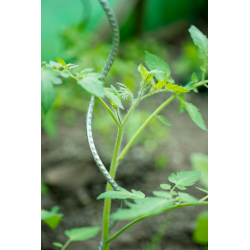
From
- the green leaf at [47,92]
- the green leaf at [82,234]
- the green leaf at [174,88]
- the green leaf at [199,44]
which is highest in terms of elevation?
the green leaf at [199,44]

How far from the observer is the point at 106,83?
151cm

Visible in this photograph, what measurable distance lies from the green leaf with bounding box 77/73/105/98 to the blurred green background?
33.1 inches

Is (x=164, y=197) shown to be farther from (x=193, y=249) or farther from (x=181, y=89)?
(x=193, y=249)

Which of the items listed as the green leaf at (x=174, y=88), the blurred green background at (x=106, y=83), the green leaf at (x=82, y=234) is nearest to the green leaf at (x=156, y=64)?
the green leaf at (x=174, y=88)

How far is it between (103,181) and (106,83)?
588 mm

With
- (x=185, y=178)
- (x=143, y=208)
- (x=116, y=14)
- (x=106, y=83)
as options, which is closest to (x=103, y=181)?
(x=106, y=83)

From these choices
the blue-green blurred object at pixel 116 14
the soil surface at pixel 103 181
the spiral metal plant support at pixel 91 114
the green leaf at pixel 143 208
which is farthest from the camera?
the blue-green blurred object at pixel 116 14

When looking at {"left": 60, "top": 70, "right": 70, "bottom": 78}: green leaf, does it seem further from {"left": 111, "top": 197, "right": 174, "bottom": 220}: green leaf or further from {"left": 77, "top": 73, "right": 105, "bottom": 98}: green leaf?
{"left": 111, "top": 197, "right": 174, "bottom": 220}: green leaf

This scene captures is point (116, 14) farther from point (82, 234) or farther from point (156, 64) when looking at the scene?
point (82, 234)

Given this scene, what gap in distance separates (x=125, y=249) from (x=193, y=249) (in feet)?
0.90

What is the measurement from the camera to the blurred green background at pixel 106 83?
4.33ft

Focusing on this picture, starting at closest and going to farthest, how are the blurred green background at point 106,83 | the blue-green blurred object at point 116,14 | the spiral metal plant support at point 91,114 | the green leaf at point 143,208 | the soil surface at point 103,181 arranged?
the green leaf at point 143,208
the spiral metal plant support at point 91,114
the soil surface at point 103,181
the blurred green background at point 106,83
the blue-green blurred object at point 116,14

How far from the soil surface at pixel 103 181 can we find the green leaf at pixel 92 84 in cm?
88

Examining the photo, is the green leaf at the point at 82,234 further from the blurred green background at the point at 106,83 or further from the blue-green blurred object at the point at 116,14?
the blue-green blurred object at the point at 116,14
